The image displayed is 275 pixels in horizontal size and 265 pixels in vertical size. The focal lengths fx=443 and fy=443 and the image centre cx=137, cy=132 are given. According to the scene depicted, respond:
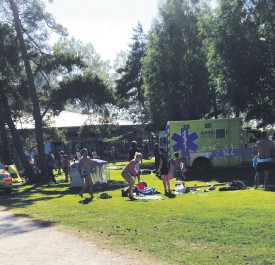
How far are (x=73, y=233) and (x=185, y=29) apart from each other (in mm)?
29232

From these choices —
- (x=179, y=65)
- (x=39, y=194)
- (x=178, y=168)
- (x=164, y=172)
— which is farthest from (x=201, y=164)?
(x=179, y=65)

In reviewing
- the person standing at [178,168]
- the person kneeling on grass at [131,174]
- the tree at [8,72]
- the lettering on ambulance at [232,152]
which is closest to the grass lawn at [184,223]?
the person kneeling on grass at [131,174]

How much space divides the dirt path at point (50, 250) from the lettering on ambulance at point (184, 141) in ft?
44.8

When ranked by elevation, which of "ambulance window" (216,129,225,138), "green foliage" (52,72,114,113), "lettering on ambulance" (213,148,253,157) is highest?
"green foliage" (52,72,114,113)

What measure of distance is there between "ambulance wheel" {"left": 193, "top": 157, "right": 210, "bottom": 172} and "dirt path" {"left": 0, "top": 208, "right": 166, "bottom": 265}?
46.9ft

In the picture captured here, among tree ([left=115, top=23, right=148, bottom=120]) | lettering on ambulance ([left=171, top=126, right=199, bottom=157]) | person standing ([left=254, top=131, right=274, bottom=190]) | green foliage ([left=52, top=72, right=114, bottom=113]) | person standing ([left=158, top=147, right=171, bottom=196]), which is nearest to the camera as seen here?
person standing ([left=254, top=131, right=274, bottom=190])

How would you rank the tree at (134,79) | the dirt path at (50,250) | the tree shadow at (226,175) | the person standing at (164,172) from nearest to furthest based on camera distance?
the dirt path at (50,250), the person standing at (164,172), the tree shadow at (226,175), the tree at (134,79)

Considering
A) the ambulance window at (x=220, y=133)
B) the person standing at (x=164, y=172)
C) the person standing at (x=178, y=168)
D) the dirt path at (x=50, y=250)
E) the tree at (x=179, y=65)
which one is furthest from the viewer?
the tree at (x=179, y=65)

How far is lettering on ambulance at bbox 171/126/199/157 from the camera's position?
76.9ft

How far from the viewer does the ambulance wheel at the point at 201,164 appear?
2380 cm

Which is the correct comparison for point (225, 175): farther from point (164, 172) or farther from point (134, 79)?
point (134, 79)

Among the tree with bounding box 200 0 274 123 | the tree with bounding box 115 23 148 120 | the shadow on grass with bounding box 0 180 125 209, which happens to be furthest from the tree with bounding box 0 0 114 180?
the tree with bounding box 115 23 148 120

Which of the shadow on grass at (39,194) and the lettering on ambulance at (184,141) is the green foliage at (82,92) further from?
the lettering on ambulance at (184,141)

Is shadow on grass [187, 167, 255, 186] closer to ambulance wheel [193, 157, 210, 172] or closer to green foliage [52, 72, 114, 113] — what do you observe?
ambulance wheel [193, 157, 210, 172]
